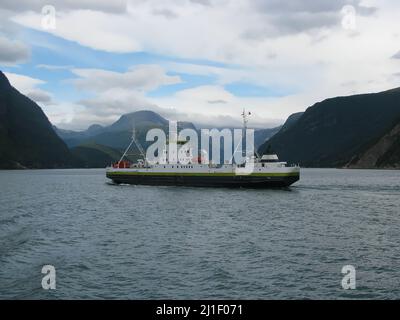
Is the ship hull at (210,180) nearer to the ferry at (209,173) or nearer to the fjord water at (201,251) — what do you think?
the ferry at (209,173)

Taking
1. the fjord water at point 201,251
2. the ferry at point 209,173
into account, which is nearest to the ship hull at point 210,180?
the ferry at point 209,173

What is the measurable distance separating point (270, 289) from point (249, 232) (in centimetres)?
1835

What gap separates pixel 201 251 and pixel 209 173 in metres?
66.0

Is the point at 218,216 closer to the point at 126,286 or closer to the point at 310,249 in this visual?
the point at 310,249

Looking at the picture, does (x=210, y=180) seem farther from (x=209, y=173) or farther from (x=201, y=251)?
(x=201, y=251)

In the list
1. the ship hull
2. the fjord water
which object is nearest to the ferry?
the ship hull

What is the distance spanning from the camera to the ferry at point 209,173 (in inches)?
3708

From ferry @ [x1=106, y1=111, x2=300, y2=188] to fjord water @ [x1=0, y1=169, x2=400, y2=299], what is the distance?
1162 inches

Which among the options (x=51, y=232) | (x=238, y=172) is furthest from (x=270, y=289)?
(x=238, y=172)

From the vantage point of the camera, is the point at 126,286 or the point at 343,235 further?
the point at 343,235

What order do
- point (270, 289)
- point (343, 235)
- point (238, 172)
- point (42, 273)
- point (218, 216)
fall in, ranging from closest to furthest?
point (270, 289) < point (42, 273) < point (343, 235) < point (218, 216) < point (238, 172)

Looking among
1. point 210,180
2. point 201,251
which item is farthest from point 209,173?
point 201,251

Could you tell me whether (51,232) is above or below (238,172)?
below
